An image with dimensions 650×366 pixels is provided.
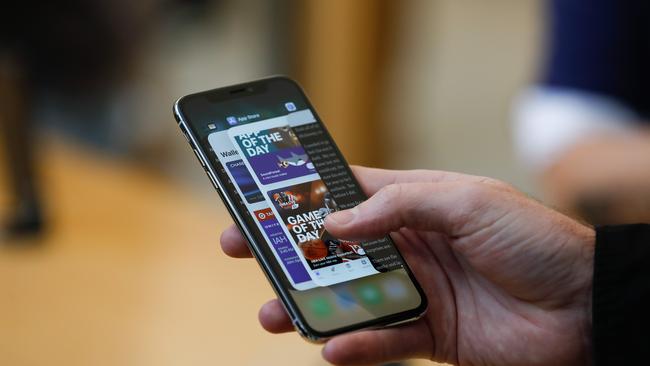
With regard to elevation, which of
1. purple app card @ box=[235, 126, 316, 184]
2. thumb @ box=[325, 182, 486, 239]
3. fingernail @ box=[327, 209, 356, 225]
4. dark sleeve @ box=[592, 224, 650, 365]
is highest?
purple app card @ box=[235, 126, 316, 184]

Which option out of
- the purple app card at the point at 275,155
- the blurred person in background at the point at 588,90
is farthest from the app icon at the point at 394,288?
the blurred person in background at the point at 588,90

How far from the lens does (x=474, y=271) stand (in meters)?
0.94

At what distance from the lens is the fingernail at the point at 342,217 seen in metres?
0.84

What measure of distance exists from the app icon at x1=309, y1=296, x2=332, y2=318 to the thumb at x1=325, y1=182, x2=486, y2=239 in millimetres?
59

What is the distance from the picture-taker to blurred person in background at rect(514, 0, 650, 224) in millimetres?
1577

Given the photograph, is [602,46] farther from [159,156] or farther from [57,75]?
[159,156]

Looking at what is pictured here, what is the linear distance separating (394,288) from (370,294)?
0.03 meters

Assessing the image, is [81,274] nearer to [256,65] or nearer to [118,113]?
[118,113]

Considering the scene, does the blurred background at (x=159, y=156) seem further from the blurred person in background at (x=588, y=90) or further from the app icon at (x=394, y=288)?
the app icon at (x=394, y=288)

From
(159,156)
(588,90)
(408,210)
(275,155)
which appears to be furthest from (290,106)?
(159,156)

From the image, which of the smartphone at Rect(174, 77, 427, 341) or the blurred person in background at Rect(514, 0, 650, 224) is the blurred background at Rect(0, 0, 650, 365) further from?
the smartphone at Rect(174, 77, 427, 341)

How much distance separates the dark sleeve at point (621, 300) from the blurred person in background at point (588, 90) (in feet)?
2.25

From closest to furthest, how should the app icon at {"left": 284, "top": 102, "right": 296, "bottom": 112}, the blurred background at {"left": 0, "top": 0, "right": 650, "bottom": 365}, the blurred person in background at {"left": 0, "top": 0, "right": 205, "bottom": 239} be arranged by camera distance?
the app icon at {"left": 284, "top": 102, "right": 296, "bottom": 112} < the blurred background at {"left": 0, "top": 0, "right": 650, "bottom": 365} < the blurred person in background at {"left": 0, "top": 0, "right": 205, "bottom": 239}

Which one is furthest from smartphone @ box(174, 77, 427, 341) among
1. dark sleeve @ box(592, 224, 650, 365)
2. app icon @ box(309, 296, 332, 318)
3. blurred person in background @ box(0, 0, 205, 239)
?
blurred person in background @ box(0, 0, 205, 239)
